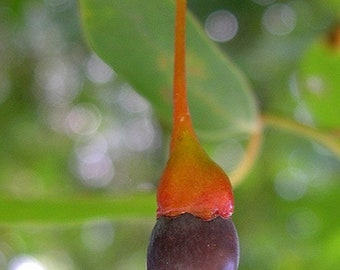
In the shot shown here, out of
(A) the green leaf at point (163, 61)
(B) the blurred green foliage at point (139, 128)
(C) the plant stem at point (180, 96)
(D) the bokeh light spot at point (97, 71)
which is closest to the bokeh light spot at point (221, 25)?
(B) the blurred green foliage at point (139, 128)

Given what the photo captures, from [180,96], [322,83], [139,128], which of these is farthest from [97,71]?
[180,96]

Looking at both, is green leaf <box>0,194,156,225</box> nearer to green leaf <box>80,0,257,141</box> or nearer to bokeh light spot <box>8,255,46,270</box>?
green leaf <box>80,0,257,141</box>

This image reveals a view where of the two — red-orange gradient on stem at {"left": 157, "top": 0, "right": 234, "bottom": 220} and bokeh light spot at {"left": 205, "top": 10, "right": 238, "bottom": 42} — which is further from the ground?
bokeh light spot at {"left": 205, "top": 10, "right": 238, "bottom": 42}

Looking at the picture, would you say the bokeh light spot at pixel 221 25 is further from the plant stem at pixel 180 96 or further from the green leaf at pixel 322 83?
the plant stem at pixel 180 96

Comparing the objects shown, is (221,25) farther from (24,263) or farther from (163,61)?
(24,263)

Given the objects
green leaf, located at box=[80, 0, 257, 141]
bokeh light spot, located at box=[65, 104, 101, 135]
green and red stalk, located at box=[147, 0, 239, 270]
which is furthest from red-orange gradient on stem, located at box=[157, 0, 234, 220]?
bokeh light spot, located at box=[65, 104, 101, 135]
